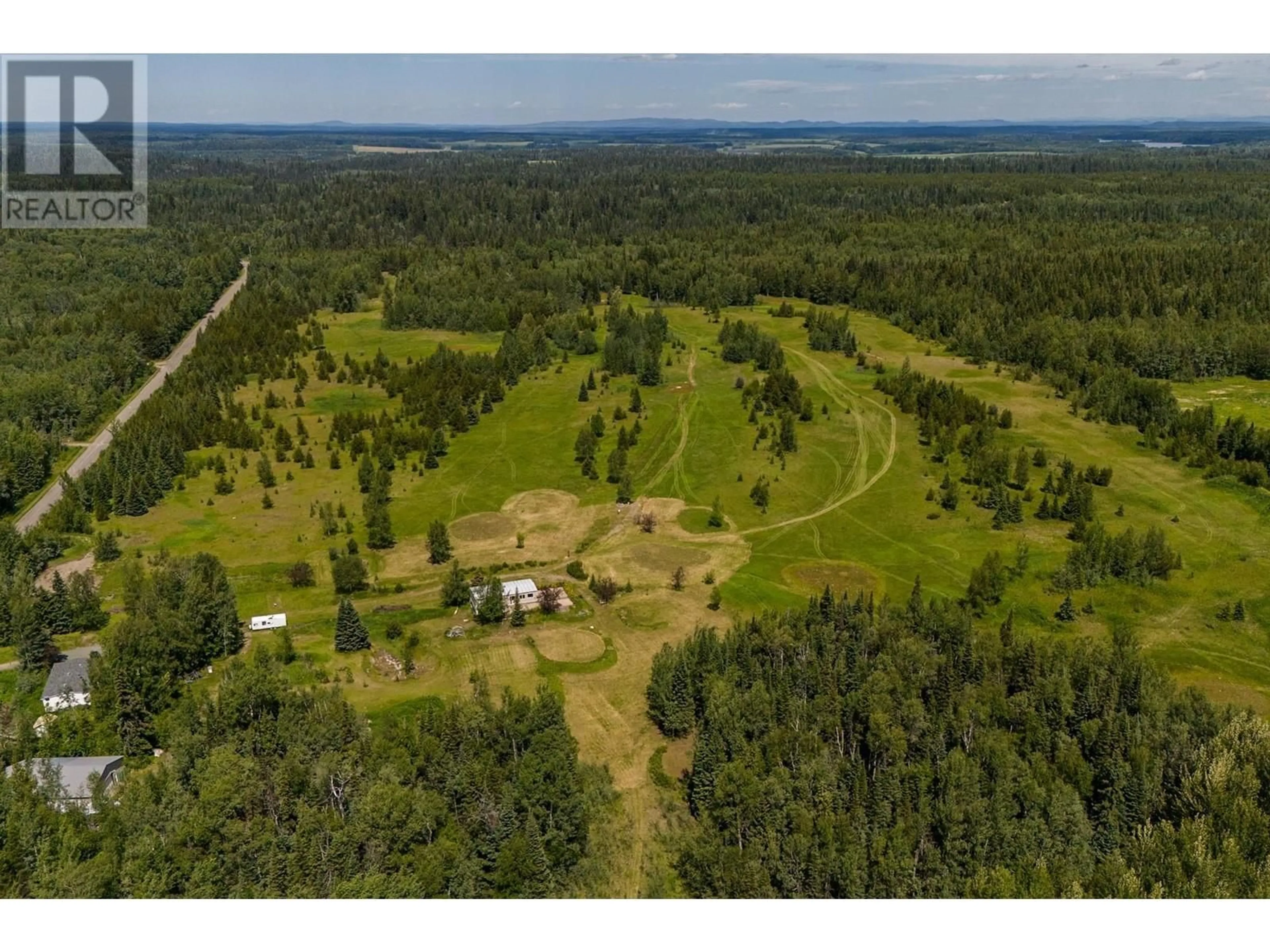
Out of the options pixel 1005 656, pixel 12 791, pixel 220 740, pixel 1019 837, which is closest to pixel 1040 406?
pixel 1005 656

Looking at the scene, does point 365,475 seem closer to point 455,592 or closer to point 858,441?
point 455,592

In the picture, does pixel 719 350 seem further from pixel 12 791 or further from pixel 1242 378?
pixel 12 791

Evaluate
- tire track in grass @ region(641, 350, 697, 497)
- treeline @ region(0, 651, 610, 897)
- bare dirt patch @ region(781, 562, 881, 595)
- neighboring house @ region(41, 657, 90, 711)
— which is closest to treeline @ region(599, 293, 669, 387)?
tire track in grass @ region(641, 350, 697, 497)

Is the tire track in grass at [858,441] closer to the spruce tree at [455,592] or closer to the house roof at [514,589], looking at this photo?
the house roof at [514,589]

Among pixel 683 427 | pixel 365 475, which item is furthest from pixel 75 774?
pixel 683 427

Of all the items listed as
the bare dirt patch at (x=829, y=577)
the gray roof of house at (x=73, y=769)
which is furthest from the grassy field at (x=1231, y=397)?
the gray roof of house at (x=73, y=769)
